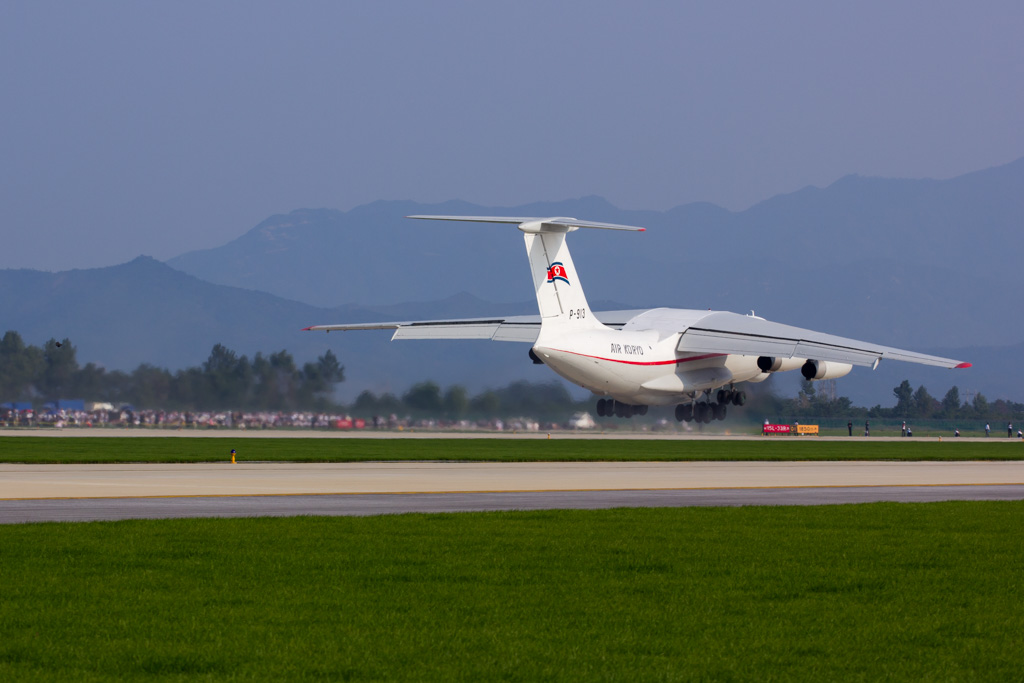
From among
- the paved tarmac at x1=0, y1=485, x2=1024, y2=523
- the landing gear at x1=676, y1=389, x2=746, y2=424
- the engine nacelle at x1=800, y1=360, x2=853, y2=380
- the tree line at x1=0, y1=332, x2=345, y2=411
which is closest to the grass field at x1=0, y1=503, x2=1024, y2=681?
the paved tarmac at x1=0, y1=485, x2=1024, y2=523

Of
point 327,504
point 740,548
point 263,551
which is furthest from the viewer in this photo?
point 327,504

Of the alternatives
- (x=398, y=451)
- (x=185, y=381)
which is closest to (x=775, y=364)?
(x=398, y=451)

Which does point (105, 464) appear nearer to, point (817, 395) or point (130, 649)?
point (130, 649)

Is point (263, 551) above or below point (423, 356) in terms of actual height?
below

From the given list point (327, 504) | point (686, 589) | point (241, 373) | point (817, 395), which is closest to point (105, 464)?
point (327, 504)

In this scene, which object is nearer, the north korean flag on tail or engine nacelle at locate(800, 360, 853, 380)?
the north korean flag on tail

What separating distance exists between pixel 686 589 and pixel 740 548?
11.3 ft

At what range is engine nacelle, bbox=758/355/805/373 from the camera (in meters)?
60.0

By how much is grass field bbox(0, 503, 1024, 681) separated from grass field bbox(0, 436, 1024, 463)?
80.4ft

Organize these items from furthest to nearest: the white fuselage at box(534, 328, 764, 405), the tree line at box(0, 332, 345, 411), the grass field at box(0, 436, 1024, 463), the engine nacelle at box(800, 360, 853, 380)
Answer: the tree line at box(0, 332, 345, 411) → the engine nacelle at box(800, 360, 853, 380) → the white fuselage at box(534, 328, 764, 405) → the grass field at box(0, 436, 1024, 463)

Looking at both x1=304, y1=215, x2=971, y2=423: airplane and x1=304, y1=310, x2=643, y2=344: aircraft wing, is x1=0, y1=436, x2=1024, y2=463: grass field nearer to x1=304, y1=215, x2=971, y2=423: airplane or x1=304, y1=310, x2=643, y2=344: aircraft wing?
x1=304, y1=215, x2=971, y2=423: airplane

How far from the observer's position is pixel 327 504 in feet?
72.7

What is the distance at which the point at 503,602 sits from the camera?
11484 mm

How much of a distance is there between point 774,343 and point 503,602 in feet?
140
